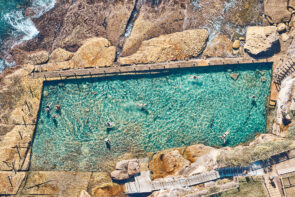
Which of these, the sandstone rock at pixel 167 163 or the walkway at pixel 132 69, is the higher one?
the walkway at pixel 132 69

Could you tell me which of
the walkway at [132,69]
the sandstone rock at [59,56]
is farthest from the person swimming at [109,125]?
the sandstone rock at [59,56]

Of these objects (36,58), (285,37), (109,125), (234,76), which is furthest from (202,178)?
(36,58)

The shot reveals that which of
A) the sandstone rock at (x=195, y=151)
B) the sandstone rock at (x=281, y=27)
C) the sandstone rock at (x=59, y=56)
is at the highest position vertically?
the sandstone rock at (x=281, y=27)

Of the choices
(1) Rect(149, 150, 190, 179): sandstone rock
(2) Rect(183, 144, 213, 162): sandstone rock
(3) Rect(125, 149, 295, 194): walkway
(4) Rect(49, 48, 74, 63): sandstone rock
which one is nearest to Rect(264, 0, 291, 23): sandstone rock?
(3) Rect(125, 149, 295, 194): walkway

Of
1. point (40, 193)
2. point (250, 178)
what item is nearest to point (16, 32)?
point (40, 193)

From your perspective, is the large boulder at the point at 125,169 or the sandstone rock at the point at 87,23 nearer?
the large boulder at the point at 125,169

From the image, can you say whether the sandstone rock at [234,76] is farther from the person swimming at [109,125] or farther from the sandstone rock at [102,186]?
the sandstone rock at [102,186]
